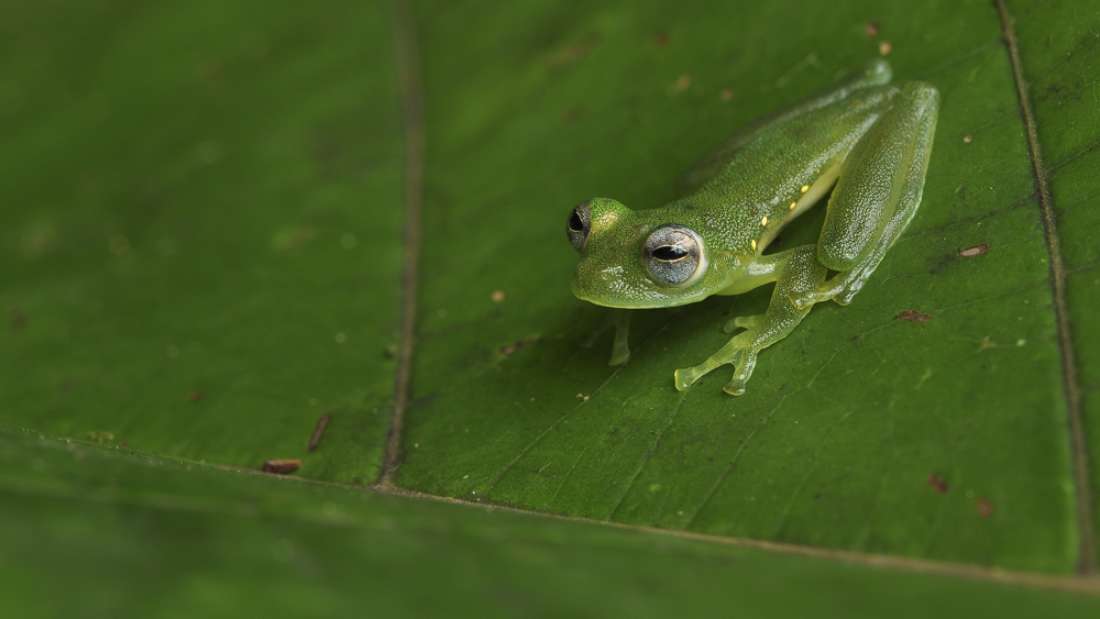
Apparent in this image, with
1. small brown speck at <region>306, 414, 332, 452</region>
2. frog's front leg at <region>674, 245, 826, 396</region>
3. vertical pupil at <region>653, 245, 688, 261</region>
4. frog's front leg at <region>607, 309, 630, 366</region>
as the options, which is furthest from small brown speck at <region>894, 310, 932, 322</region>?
small brown speck at <region>306, 414, 332, 452</region>

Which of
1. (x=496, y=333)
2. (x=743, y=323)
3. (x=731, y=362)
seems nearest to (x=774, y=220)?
(x=743, y=323)

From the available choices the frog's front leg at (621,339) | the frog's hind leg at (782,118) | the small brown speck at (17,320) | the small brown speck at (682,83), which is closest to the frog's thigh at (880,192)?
the frog's hind leg at (782,118)

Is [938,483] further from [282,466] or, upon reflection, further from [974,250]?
[282,466]

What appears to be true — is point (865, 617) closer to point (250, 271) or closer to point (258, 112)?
point (250, 271)

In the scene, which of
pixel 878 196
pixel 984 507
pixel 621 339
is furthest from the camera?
pixel 621 339

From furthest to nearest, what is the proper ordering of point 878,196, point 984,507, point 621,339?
point 621,339
point 878,196
point 984,507

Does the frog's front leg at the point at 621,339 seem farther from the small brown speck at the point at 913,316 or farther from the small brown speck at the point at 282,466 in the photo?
the small brown speck at the point at 282,466

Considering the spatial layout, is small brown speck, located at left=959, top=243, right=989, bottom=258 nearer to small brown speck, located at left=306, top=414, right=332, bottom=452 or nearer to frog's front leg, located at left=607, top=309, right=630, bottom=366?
frog's front leg, located at left=607, top=309, right=630, bottom=366
